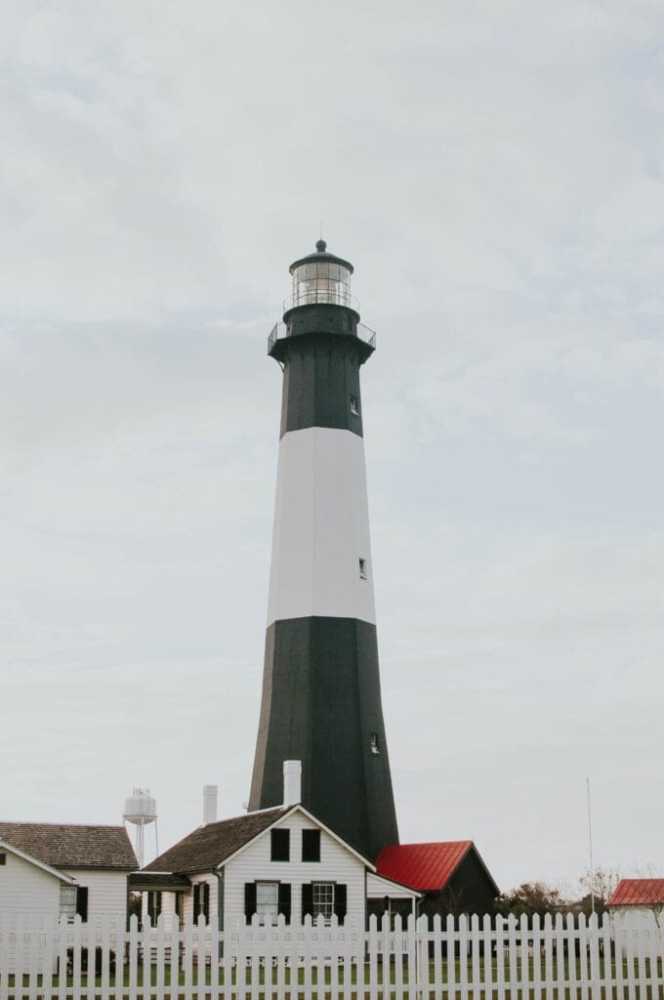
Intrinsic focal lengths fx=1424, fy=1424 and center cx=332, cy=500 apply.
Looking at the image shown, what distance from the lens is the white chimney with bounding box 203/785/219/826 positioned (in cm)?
Result: 4238

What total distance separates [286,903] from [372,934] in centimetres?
1559

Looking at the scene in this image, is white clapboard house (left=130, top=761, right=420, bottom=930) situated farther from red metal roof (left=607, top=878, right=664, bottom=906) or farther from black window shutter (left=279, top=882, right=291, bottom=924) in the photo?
red metal roof (left=607, top=878, right=664, bottom=906)

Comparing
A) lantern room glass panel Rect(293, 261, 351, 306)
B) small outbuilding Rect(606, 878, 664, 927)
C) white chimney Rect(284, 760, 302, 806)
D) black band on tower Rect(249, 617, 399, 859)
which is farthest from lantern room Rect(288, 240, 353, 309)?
small outbuilding Rect(606, 878, 664, 927)

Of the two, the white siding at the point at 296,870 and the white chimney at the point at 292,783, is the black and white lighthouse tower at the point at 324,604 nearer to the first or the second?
the white chimney at the point at 292,783

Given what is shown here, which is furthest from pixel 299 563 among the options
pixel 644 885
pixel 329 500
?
pixel 644 885

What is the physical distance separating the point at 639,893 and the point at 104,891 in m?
22.1

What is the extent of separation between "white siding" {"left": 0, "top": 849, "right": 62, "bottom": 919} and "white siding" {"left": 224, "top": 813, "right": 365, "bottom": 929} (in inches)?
170

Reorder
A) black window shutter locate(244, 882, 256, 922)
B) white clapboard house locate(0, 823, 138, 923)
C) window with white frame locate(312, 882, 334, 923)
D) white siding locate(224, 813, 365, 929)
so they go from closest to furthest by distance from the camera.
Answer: white clapboard house locate(0, 823, 138, 923), black window shutter locate(244, 882, 256, 922), white siding locate(224, 813, 365, 929), window with white frame locate(312, 882, 334, 923)

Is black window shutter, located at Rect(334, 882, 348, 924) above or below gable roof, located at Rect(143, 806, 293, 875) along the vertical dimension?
below

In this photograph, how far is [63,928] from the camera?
19.5 metres

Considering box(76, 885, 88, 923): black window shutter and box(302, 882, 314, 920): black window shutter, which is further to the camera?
box(302, 882, 314, 920): black window shutter

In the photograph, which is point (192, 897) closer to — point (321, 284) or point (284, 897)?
point (284, 897)

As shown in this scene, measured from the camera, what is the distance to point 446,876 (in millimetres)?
37625

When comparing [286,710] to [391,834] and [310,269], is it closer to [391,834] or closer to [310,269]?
[391,834]
